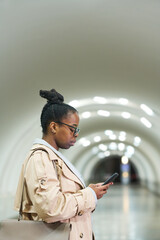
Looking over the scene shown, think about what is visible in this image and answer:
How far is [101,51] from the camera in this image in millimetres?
6602

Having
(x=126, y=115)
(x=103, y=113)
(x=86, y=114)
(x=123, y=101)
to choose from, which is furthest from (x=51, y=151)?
(x=126, y=115)

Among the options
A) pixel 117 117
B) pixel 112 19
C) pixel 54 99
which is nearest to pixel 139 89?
pixel 112 19

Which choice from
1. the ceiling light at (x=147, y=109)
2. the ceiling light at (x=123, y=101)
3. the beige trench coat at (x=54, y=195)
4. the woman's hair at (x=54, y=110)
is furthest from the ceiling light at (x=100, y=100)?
the beige trench coat at (x=54, y=195)

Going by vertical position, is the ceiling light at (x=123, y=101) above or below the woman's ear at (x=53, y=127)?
above

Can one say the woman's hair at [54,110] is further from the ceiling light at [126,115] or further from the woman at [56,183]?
the ceiling light at [126,115]

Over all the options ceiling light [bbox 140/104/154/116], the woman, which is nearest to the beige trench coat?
the woman

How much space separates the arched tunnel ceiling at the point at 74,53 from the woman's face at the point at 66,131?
2.73m

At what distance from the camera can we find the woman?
219 cm

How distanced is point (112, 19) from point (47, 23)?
2.90ft

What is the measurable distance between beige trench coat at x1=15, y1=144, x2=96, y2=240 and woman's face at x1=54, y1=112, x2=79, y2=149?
0.18m

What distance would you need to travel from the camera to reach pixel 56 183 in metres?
2.24

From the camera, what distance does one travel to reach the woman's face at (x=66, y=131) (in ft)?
8.33

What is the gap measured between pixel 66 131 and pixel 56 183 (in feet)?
1.36

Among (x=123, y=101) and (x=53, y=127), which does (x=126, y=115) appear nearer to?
(x=123, y=101)
